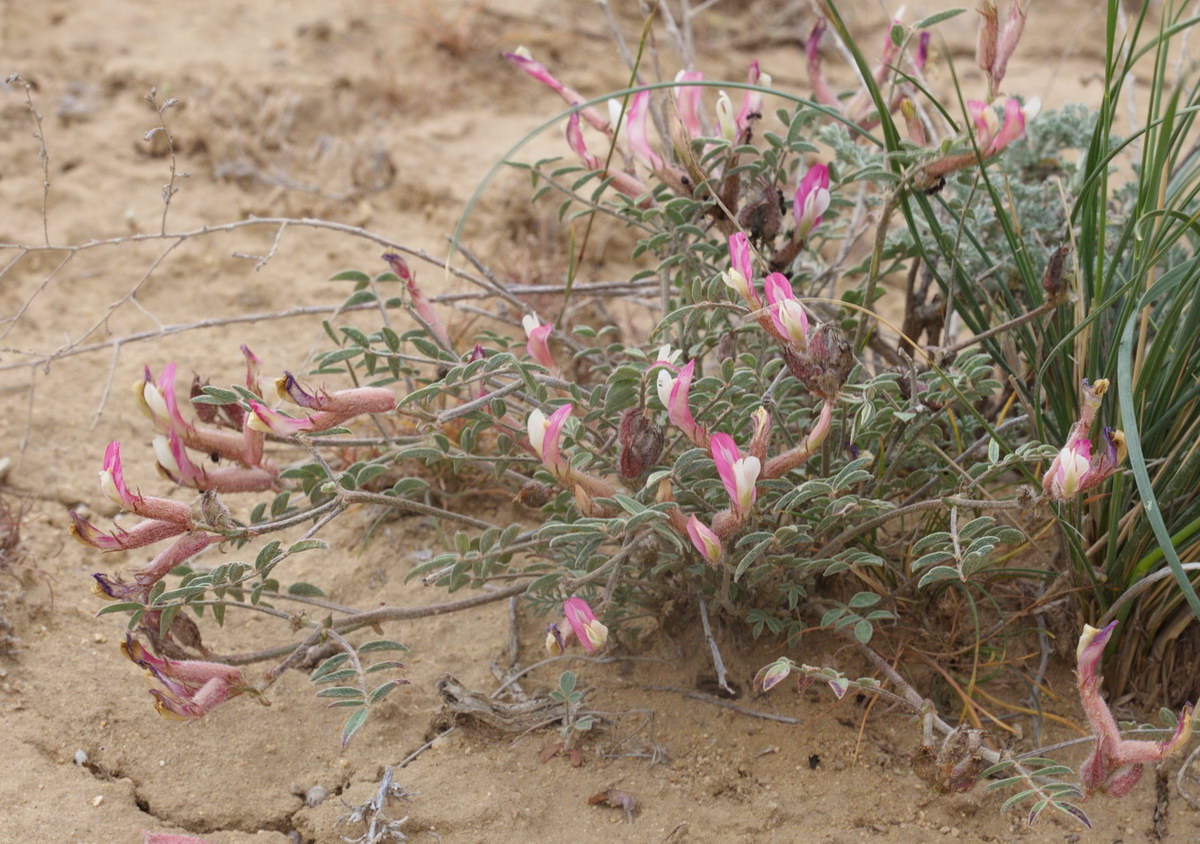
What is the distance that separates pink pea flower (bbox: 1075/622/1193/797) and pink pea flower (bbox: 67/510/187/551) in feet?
4.00

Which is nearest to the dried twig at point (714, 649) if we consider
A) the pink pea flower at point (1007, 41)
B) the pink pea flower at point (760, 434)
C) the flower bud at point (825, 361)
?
the pink pea flower at point (760, 434)

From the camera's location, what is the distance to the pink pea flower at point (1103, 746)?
152cm

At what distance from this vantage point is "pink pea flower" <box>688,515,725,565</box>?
61.4 inches

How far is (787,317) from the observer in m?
1.59

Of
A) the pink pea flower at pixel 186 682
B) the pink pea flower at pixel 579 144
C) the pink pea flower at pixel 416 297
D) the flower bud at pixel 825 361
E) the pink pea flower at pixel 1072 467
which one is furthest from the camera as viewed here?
the pink pea flower at pixel 579 144

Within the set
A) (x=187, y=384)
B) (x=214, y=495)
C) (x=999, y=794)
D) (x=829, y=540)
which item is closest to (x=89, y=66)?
(x=187, y=384)

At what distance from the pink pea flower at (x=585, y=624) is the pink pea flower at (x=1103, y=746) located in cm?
62

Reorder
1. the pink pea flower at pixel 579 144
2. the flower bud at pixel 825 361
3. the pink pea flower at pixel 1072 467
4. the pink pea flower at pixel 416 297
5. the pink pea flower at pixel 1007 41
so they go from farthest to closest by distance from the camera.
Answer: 1. the pink pea flower at pixel 579 144
2. the pink pea flower at pixel 416 297
3. the pink pea flower at pixel 1007 41
4. the flower bud at pixel 825 361
5. the pink pea flower at pixel 1072 467

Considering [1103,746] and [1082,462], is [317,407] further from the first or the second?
[1103,746]

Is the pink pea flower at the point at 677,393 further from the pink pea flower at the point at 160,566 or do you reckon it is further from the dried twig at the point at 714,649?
the pink pea flower at the point at 160,566

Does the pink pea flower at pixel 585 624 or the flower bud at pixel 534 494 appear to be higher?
the flower bud at pixel 534 494

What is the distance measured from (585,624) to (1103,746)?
692mm

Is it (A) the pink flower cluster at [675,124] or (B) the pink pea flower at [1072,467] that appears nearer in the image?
(B) the pink pea flower at [1072,467]

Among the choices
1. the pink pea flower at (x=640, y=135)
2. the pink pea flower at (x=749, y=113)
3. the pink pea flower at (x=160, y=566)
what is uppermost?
the pink pea flower at (x=749, y=113)
